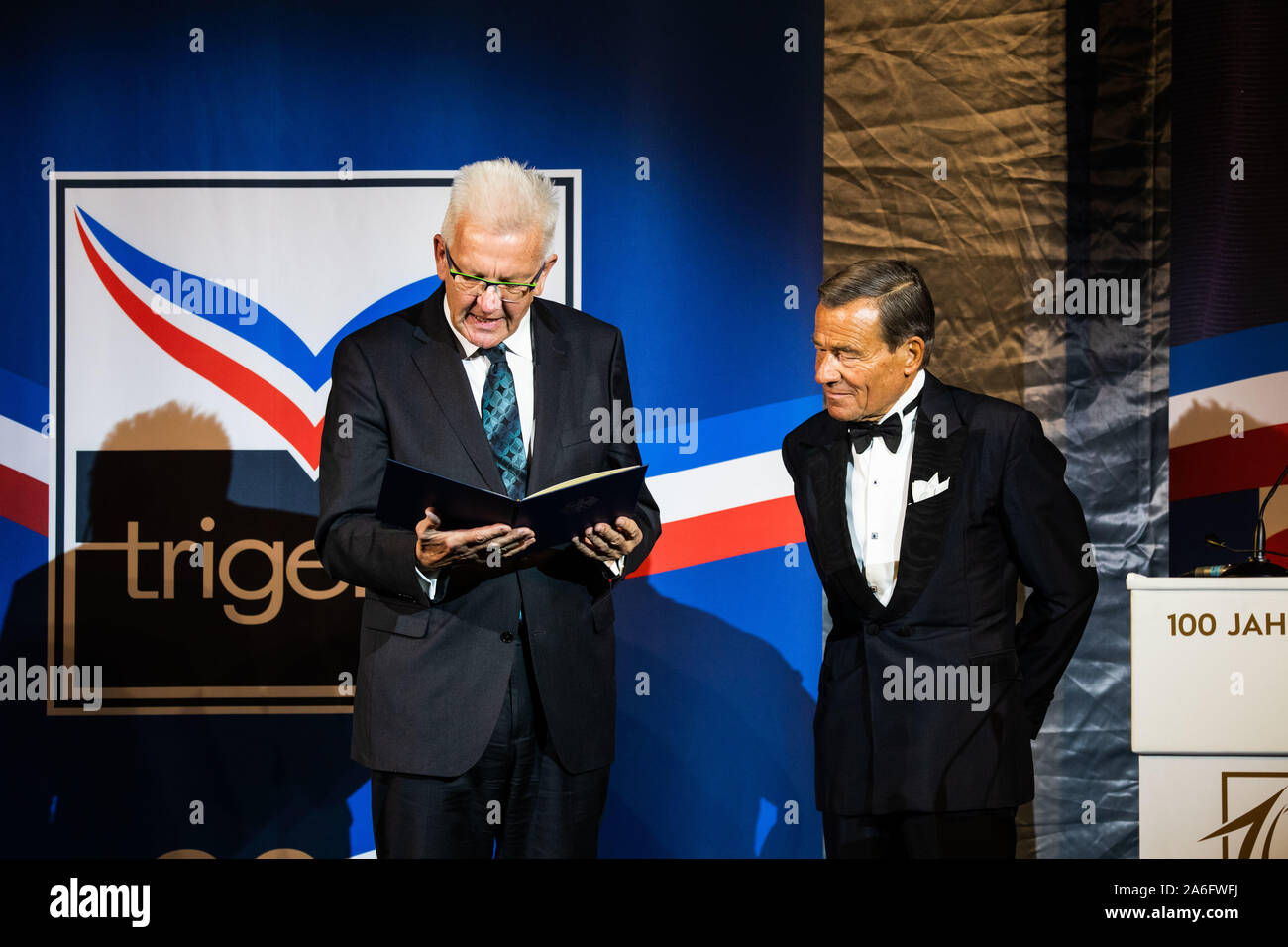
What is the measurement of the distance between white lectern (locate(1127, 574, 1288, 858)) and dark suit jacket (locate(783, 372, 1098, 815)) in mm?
563

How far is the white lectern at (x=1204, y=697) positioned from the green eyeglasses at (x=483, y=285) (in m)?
1.78

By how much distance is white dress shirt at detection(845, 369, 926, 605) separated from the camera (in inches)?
102

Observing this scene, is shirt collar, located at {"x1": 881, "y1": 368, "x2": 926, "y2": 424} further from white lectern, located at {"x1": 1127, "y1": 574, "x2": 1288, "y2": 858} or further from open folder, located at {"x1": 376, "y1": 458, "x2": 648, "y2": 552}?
white lectern, located at {"x1": 1127, "y1": 574, "x2": 1288, "y2": 858}

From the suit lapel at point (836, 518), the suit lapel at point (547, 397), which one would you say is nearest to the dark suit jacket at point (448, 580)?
the suit lapel at point (547, 397)

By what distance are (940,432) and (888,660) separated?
531 mm

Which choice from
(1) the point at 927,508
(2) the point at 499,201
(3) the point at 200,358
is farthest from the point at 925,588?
(3) the point at 200,358

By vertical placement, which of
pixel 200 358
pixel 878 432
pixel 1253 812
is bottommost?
pixel 1253 812

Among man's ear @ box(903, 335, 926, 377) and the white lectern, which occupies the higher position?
man's ear @ box(903, 335, 926, 377)

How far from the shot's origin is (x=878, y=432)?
103 inches

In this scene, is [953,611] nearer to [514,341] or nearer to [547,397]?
[547,397]

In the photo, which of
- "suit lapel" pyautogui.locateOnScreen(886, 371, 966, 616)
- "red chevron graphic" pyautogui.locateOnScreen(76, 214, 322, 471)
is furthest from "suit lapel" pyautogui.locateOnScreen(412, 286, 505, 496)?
"red chevron graphic" pyautogui.locateOnScreen(76, 214, 322, 471)

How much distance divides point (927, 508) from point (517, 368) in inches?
39.7
